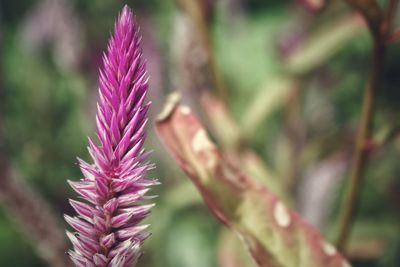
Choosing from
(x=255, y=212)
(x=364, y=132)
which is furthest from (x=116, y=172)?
(x=364, y=132)

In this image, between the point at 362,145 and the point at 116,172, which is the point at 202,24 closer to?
the point at 362,145

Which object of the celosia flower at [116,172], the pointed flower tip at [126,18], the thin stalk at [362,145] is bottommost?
the thin stalk at [362,145]

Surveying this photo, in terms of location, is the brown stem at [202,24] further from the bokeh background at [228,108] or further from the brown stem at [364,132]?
the brown stem at [364,132]

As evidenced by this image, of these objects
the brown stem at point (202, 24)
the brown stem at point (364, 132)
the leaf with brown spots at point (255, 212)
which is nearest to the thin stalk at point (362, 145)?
the brown stem at point (364, 132)

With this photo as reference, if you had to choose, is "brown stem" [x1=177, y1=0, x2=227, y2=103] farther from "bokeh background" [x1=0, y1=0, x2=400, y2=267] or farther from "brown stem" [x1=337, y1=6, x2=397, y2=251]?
"brown stem" [x1=337, y1=6, x2=397, y2=251]

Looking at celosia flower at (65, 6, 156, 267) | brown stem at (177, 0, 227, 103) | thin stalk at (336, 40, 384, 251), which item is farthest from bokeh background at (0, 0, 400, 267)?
celosia flower at (65, 6, 156, 267)

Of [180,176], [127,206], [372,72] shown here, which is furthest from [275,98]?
[127,206]
